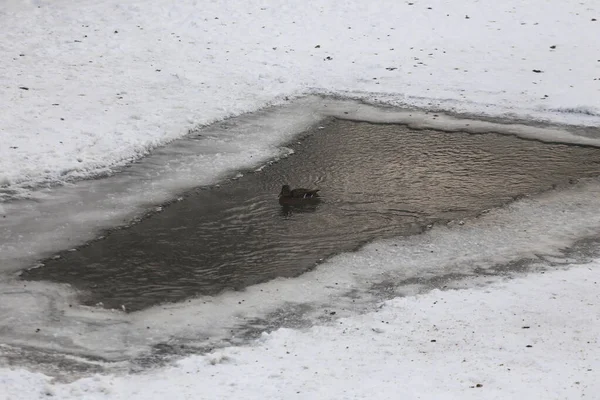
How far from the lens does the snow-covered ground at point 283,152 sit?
22.0 feet

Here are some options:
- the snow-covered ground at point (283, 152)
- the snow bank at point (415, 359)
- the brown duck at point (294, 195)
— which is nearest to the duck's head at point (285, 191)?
the brown duck at point (294, 195)

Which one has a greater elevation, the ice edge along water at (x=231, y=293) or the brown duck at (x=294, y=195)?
the brown duck at (x=294, y=195)

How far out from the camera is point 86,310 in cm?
762

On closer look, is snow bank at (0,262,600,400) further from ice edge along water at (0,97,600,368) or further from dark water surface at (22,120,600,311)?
dark water surface at (22,120,600,311)

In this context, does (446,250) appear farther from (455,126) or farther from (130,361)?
(455,126)

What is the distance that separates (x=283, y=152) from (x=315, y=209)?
6.99 ft

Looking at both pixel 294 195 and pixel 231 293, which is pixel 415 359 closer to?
pixel 231 293

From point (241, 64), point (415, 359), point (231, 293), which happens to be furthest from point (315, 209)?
point (241, 64)

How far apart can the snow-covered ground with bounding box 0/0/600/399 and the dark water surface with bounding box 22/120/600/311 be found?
0.96 ft

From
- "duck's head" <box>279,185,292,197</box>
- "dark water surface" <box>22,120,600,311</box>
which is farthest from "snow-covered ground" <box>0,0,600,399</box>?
"duck's head" <box>279,185,292,197</box>

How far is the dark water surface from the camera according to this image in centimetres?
831

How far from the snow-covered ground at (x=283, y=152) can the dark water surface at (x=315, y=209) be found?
0.96 ft

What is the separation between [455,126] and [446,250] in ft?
14.4

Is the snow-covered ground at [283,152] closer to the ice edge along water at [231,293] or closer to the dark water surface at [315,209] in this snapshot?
the ice edge along water at [231,293]
